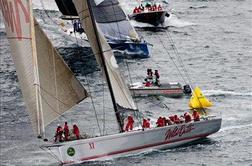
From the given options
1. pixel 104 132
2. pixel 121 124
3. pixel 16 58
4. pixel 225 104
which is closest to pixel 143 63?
pixel 225 104

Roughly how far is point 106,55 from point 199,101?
15516 millimetres

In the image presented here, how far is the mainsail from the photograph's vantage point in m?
49.8

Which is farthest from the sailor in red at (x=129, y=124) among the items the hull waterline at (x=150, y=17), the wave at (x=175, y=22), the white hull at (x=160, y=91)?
the wave at (x=175, y=22)

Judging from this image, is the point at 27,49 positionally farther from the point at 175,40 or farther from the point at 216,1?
the point at 216,1

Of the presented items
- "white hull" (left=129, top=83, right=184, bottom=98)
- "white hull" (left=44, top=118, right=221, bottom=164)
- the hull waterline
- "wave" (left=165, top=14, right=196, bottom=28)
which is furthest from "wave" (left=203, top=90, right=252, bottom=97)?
"wave" (left=165, top=14, right=196, bottom=28)

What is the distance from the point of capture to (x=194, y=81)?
249 feet

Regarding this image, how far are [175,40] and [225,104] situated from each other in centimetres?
3233

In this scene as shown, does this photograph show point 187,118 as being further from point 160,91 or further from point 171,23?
point 171,23

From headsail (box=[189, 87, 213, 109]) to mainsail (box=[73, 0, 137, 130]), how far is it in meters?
13.0

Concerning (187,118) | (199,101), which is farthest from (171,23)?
(187,118)

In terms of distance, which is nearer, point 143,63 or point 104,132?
point 104,132

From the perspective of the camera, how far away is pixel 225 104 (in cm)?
6581

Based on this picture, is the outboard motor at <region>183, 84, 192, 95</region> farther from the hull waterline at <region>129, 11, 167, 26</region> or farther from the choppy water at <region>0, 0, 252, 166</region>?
the hull waterline at <region>129, 11, 167, 26</region>

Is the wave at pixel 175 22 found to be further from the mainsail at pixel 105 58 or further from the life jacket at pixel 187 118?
the mainsail at pixel 105 58
